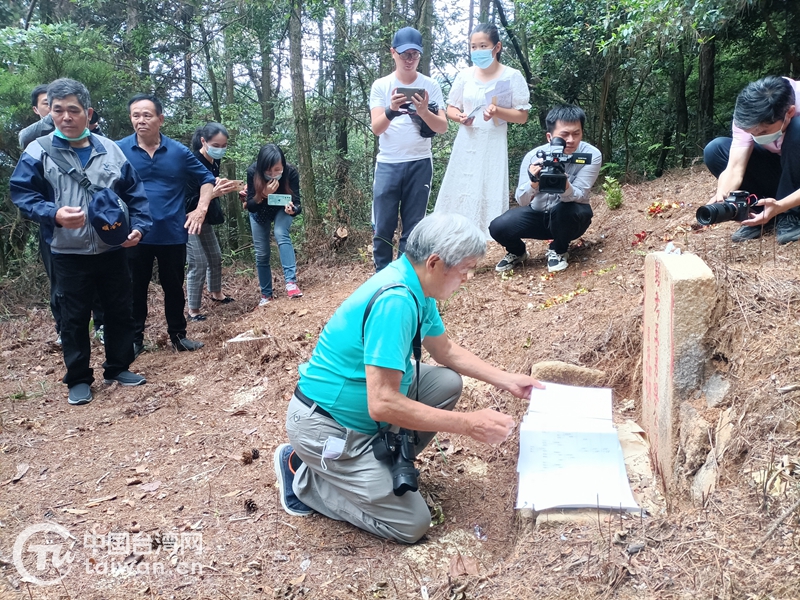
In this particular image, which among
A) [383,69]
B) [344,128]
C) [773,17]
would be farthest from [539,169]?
[344,128]

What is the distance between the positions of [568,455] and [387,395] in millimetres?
823

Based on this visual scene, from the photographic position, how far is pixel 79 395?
4.08 meters

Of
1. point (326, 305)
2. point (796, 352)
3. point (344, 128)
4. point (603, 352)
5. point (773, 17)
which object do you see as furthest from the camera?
point (344, 128)

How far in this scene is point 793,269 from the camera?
3.01m

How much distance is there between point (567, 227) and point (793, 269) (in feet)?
6.56

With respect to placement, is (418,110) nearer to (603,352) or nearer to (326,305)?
(326,305)

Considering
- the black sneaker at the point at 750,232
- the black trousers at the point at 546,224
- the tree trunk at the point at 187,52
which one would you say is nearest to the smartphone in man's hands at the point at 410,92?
the black trousers at the point at 546,224

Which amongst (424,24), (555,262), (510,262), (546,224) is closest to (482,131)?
(546,224)

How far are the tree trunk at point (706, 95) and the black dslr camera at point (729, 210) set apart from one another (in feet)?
18.3

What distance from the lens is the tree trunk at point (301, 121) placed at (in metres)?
7.71

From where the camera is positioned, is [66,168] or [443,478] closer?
[443,478]

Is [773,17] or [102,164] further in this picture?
[773,17]
